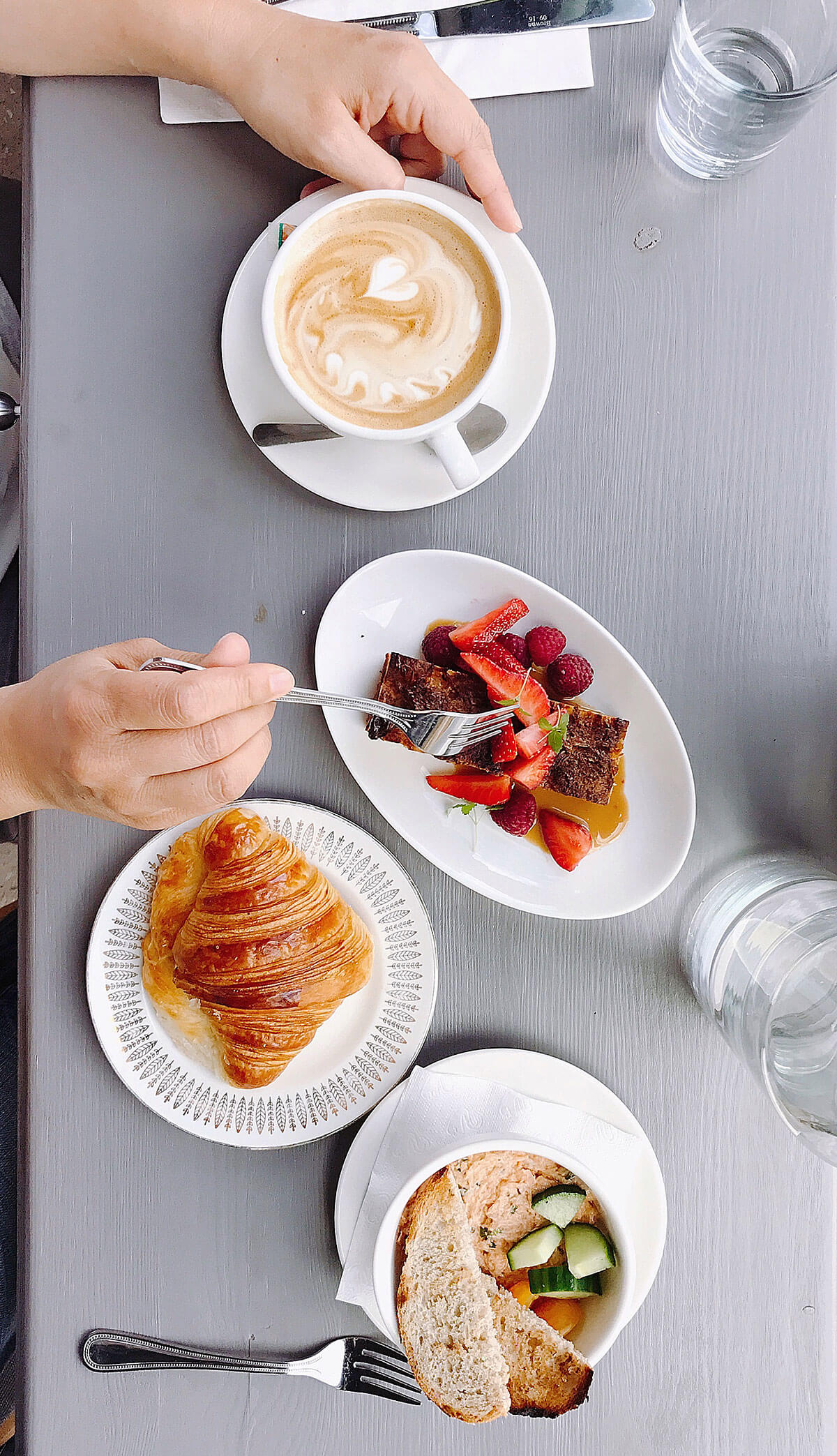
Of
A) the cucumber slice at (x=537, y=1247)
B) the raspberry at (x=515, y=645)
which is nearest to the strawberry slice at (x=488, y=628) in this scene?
the raspberry at (x=515, y=645)

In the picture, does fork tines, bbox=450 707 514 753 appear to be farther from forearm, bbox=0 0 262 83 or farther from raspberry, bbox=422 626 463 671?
forearm, bbox=0 0 262 83

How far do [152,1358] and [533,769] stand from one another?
0.75 m

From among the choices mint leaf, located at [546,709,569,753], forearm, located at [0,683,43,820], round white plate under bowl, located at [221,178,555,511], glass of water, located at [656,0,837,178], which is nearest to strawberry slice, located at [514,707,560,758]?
mint leaf, located at [546,709,569,753]

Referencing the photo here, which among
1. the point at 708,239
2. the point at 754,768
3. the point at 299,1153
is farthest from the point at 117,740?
the point at 708,239

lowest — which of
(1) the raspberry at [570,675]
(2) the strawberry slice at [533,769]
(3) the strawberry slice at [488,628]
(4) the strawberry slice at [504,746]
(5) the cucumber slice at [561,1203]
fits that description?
(5) the cucumber slice at [561,1203]

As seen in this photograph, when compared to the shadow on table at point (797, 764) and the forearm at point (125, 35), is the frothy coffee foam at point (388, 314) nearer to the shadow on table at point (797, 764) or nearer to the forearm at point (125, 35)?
the forearm at point (125, 35)

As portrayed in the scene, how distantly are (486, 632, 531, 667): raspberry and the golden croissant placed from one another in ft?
A: 1.02

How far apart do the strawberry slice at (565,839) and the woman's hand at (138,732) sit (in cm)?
33

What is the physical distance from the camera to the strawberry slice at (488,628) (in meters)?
0.98

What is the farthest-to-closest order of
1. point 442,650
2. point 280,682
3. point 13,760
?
1. point 442,650
2. point 13,760
3. point 280,682

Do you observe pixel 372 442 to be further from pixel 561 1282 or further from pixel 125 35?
pixel 561 1282

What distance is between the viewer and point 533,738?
38.2 inches

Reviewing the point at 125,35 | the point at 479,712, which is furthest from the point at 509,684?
the point at 125,35

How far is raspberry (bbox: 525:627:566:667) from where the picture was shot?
38.4 inches
